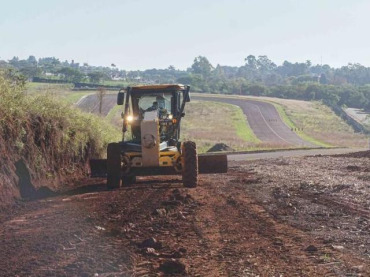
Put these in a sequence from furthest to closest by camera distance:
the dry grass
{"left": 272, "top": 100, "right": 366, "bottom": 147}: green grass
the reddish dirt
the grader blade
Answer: {"left": 272, "top": 100, "right": 366, "bottom": 147}: green grass, the dry grass, the grader blade, the reddish dirt

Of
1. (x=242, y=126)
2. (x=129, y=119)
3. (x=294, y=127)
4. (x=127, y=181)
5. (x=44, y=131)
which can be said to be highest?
(x=129, y=119)

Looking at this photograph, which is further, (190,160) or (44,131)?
(44,131)

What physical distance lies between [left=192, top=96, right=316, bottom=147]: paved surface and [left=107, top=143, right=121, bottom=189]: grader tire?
143 ft

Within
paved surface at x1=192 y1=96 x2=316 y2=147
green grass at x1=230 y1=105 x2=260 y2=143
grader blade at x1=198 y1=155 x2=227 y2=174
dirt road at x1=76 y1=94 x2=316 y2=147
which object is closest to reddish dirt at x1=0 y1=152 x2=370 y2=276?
grader blade at x1=198 y1=155 x2=227 y2=174

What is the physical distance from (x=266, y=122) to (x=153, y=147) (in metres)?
67.3

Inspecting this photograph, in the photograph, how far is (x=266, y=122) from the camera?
8156 centimetres

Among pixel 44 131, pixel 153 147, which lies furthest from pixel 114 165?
pixel 44 131

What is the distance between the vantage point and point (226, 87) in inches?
5399

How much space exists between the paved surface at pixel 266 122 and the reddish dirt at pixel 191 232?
147 ft

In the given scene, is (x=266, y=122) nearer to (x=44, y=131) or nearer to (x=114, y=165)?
(x=44, y=131)

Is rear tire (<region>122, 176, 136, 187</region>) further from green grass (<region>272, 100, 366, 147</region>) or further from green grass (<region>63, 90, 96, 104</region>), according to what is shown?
green grass (<region>272, 100, 366, 147</region>)

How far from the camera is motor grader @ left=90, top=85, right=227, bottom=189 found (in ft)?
51.0

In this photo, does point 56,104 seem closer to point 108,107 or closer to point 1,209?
point 1,209

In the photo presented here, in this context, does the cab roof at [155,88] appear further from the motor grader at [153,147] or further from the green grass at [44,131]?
the green grass at [44,131]
